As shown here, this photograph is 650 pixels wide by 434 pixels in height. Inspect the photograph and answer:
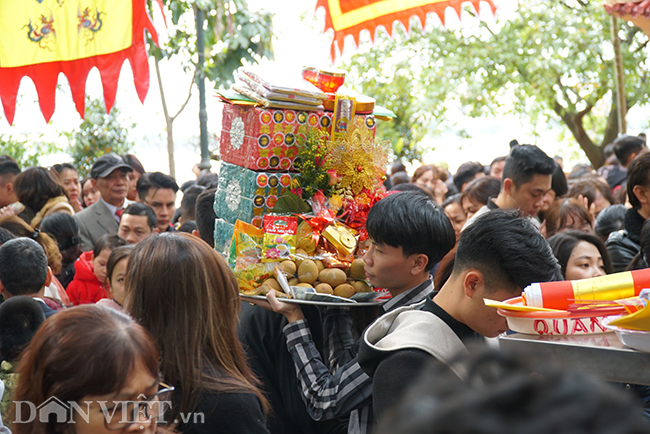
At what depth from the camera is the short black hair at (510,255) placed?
1.73 m

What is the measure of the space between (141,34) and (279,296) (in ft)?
7.06

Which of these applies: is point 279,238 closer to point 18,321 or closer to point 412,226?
point 412,226

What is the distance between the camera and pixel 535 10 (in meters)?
12.6

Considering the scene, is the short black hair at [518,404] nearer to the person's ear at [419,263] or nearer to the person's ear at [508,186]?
the person's ear at [419,263]

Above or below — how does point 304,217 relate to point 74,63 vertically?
below

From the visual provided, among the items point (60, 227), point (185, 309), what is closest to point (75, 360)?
point (185, 309)

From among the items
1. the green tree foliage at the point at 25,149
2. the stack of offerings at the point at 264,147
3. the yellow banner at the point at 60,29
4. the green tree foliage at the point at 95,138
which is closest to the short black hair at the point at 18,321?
the stack of offerings at the point at 264,147

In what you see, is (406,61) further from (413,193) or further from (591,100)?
(413,193)

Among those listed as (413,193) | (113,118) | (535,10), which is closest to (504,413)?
(413,193)

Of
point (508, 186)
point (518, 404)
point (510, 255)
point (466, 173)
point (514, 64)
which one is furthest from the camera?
point (514, 64)

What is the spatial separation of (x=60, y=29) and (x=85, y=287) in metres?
1.60

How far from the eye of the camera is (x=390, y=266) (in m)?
2.34

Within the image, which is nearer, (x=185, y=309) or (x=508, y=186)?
(x=185, y=309)

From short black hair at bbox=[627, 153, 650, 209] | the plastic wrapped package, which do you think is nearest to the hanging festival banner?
short black hair at bbox=[627, 153, 650, 209]
